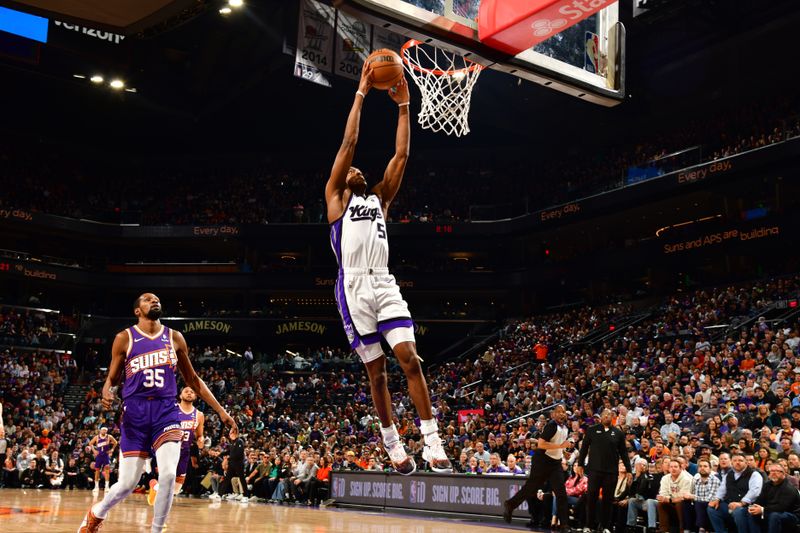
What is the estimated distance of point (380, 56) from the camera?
5.60 meters

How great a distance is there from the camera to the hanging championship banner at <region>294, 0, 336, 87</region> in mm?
23250

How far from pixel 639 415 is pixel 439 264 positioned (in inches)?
918

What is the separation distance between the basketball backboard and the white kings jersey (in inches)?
82.0

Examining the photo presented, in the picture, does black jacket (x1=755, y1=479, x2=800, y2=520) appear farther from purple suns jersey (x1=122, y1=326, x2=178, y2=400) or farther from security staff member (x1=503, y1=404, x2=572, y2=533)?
purple suns jersey (x1=122, y1=326, x2=178, y2=400)

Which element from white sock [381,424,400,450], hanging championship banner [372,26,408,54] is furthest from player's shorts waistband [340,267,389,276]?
hanging championship banner [372,26,408,54]

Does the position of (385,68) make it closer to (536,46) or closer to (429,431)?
(429,431)

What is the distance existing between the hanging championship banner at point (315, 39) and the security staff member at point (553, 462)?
14.4m

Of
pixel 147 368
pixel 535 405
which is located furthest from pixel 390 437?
pixel 535 405

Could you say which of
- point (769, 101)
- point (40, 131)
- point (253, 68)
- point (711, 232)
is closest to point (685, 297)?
point (711, 232)

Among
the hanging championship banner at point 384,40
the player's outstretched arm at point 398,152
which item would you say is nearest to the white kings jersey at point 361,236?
the player's outstretched arm at point 398,152

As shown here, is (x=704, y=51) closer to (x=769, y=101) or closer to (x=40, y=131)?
(x=769, y=101)

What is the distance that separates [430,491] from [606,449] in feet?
18.1

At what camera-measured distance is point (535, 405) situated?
71.2ft

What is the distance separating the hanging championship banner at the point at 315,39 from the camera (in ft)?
76.3
